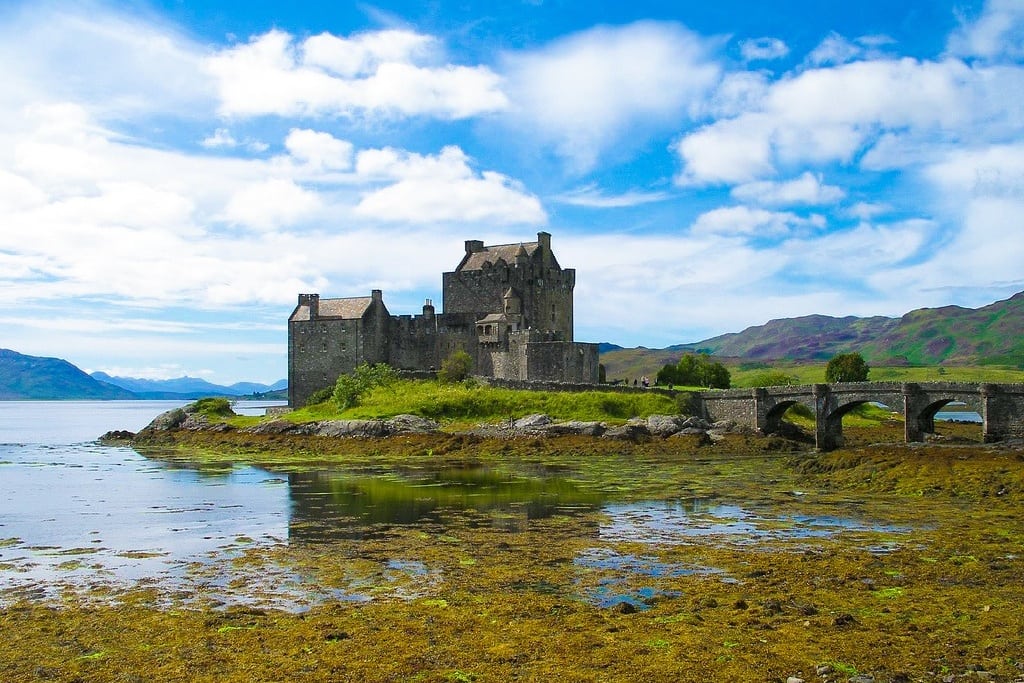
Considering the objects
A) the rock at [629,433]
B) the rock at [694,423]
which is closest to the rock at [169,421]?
the rock at [629,433]

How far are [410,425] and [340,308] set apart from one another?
69.3 feet

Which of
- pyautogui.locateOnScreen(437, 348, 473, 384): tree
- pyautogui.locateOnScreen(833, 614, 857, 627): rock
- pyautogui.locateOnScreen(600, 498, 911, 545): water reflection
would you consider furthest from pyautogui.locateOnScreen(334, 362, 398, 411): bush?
pyautogui.locateOnScreen(833, 614, 857, 627): rock

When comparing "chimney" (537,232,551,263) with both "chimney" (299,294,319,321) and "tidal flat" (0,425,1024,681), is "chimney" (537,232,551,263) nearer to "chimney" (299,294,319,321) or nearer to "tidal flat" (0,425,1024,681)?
"chimney" (299,294,319,321)

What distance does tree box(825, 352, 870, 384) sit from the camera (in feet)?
309

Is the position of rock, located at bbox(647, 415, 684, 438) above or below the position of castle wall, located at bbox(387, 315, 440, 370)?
below

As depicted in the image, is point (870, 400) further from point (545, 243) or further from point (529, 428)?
point (545, 243)

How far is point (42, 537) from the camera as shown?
22297 mm

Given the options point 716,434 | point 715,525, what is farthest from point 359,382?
point 715,525

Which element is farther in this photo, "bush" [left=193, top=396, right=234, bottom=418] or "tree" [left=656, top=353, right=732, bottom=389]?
"tree" [left=656, top=353, right=732, bottom=389]

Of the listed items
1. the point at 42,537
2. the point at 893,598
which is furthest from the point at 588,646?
the point at 42,537

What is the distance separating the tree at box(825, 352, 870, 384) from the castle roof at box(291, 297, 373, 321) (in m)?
53.6

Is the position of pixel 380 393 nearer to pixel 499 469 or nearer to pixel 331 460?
pixel 331 460

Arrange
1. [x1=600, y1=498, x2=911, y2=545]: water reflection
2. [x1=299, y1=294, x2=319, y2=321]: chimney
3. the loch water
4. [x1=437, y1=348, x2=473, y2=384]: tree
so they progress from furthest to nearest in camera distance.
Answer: [x1=299, y1=294, x2=319, y2=321]: chimney < [x1=437, y1=348, x2=473, y2=384]: tree < [x1=600, y1=498, x2=911, y2=545]: water reflection < the loch water

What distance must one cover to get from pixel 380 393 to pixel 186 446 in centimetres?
1466
